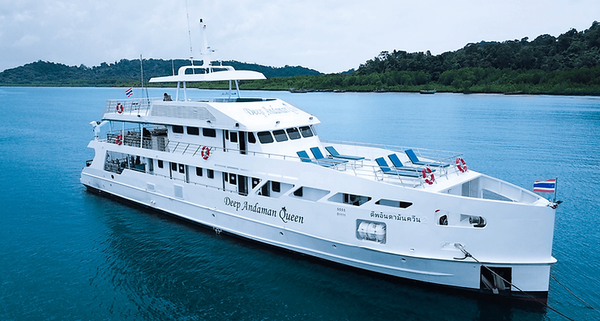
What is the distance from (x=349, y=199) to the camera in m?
14.6

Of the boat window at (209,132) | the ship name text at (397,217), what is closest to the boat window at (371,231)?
the ship name text at (397,217)

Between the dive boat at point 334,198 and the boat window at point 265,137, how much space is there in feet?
0.14

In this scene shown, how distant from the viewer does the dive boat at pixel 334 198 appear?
12.3 metres

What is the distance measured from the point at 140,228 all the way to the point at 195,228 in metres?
2.57

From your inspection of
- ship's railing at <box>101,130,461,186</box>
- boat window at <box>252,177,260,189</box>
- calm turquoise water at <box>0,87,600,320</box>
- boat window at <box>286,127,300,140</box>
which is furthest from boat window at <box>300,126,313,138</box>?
calm turquoise water at <box>0,87,600,320</box>

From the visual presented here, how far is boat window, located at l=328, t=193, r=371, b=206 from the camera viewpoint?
1461 centimetres

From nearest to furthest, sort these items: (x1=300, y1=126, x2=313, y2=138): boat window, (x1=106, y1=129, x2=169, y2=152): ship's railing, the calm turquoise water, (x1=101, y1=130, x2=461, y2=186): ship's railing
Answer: the calm turquoise water
(x1=101, y1=130, x2=461, y2=186): ship's railing
(x1=300, y1=126, x2=313, y2=138): boat window
(x1=106, y1=129, x2=169, y2=152): ship's railing

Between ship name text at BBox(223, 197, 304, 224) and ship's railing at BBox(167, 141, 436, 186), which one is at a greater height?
ship's railing at BBox(167, 141, 436, 186)

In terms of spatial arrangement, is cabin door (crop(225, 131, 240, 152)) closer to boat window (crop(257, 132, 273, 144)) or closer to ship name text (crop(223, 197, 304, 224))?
boat window (crop(257, 132, 273, 144))

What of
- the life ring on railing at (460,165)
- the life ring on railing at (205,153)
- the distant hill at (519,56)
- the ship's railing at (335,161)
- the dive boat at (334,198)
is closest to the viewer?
the dive boat at (334,198)

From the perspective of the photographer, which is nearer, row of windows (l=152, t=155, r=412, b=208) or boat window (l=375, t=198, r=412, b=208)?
boat window (l=375, t=198, r=412, b=208)

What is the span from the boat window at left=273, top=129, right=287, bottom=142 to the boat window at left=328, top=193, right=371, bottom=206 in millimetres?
3745

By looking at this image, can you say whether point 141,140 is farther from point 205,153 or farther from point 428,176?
point 428,176

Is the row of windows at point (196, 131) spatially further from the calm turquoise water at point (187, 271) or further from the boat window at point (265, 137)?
the calm turquoise water at point (187, 271)
